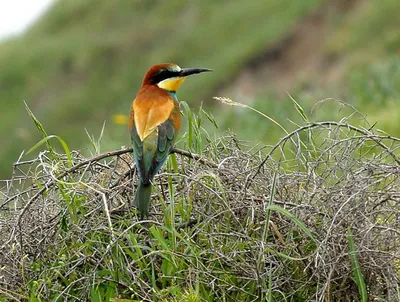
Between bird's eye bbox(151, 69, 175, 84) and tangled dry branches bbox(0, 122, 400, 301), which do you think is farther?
bird's eye bbox(151, 69, 175, 84)

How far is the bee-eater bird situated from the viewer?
3252 mm

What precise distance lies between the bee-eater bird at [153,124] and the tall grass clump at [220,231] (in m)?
0.07

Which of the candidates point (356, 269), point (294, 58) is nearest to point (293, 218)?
point (356, 269)

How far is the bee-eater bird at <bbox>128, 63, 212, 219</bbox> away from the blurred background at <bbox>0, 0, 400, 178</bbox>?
5094mm

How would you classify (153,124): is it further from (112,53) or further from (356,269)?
(112,53)

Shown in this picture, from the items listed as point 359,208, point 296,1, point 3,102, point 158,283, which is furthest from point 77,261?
point 3,102

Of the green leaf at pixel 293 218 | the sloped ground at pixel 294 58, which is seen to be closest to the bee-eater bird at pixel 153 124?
the green leaf at pixel 293 218

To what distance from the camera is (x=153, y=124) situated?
3.71m

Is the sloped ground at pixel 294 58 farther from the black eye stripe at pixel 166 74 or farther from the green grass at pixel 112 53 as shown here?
the black eye stripe at pixel 166 74

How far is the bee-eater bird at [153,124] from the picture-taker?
3.25 m

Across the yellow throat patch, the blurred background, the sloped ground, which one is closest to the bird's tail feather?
the yellow throat patch

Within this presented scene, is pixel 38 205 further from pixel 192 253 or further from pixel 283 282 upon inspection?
pixel 283 282

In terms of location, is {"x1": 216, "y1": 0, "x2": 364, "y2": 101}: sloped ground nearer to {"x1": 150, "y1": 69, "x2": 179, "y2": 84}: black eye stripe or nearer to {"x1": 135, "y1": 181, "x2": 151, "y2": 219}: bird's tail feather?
{"x1": 150, "y1": 69, "x2": 179, "y2": 84}: black eye stripe

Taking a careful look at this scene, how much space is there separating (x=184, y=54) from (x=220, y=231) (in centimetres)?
1130
